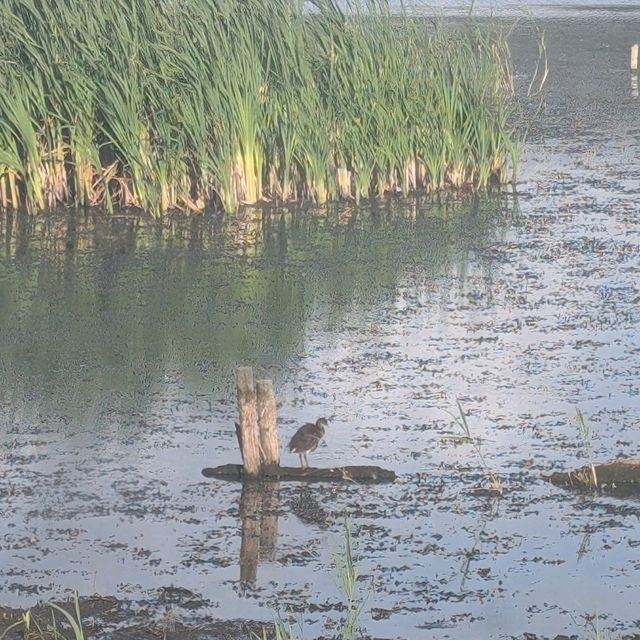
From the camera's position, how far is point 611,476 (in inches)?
227

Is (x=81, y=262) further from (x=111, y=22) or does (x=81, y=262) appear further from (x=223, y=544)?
(x=223, y=544)

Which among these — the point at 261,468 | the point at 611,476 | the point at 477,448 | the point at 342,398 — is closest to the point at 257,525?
the point at 261,468

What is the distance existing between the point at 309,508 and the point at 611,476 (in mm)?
1145

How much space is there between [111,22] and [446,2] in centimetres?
2277

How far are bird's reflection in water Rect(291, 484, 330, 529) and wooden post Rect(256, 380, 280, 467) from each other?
0.20 metres

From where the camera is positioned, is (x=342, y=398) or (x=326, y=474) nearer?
(x=326, y=474)

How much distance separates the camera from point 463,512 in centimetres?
557

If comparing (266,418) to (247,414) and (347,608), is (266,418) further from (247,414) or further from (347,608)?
(347,608)

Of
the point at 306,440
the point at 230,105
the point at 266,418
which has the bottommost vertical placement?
the point at 306,440

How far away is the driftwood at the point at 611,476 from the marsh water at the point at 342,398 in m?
0.10

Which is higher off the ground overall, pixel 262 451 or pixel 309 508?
pixel 262 451

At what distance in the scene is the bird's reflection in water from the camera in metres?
5.54

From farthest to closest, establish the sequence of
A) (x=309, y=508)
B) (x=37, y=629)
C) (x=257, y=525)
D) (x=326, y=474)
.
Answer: (x=326, y=474), (x=309, y=508), (x=257, y=525), (x=37, y=629)

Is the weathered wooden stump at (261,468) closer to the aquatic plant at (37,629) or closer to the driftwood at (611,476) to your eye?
the driftwood at (611,476)
